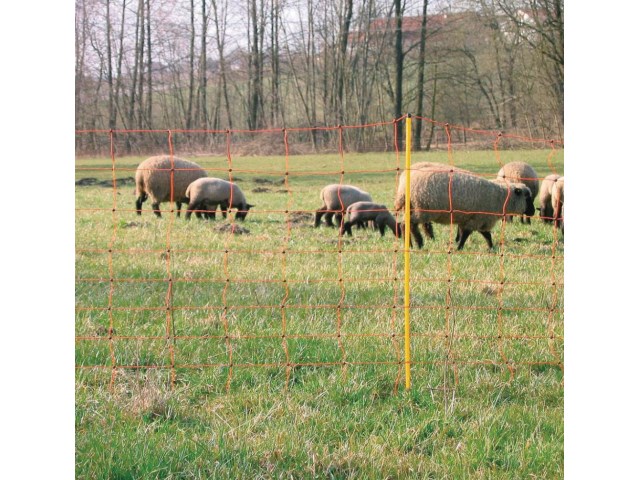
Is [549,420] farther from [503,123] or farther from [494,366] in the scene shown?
[503,123]

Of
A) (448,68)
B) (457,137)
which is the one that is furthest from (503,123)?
(448,68)

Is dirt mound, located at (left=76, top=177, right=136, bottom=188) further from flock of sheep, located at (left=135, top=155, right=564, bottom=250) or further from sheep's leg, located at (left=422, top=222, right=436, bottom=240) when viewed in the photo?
sheep's leg, located at (left=422, top=222, right=436, bottom=240)

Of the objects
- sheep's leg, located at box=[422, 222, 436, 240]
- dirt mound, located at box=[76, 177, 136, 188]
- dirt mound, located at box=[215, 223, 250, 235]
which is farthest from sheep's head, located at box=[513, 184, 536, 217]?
dirt mound, located at box=[76, 177, 136, 188]

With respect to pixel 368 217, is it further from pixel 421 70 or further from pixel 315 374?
pixel 421 70

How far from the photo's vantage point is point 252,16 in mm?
33750

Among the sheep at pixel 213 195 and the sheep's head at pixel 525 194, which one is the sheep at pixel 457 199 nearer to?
the sheep's head at pixel 525 194

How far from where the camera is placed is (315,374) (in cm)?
418

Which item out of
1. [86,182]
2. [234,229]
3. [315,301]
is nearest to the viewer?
[315,301]

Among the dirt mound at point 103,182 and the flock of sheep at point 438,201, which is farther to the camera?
the dirt mound at point 103,182

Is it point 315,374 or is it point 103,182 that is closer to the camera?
point 315,374

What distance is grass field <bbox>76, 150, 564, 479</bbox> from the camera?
3.14 m

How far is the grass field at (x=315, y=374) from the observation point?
3145 mm

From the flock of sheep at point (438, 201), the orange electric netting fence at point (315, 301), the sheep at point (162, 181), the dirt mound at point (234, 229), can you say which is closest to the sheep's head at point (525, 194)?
the flock of sheep at point (438, 201)

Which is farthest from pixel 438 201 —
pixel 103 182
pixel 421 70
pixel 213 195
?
pixel 421 70
